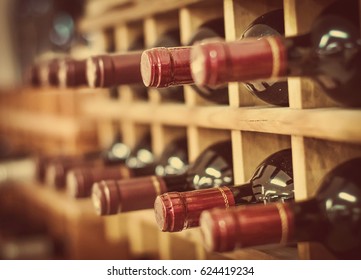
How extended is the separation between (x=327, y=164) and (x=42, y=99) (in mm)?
830

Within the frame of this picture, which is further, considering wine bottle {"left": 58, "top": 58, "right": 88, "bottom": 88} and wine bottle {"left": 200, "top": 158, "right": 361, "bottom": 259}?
wine bottle {"left": 58, "top": 58, "right": 88, "bottom": 88}

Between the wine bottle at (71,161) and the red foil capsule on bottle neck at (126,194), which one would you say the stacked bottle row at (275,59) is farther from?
the wine bottle at (71,161)

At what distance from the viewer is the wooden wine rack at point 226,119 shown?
51 centimetres

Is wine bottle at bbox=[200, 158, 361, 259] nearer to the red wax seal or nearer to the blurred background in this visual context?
the red wax seal

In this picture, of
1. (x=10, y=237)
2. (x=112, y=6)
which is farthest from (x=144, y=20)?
(x=10, y=237)

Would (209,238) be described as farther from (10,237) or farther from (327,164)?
(10,237)

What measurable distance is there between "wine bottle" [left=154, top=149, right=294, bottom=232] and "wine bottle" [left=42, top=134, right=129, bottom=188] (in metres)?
0.32

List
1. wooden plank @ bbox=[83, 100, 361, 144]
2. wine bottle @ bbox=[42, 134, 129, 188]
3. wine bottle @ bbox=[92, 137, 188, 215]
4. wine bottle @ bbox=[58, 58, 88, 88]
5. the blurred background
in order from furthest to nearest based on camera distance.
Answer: the blurred background
wine bottle @ bbox=[42, 134, 129, 188]
wine bottle @ bbox=[58, 58, 88, 88]
wine bottle @ bbox=[92, 137, 188, 215]
wooden plank @ bbox=[83, 100, 361, 144]

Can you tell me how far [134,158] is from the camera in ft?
2.84

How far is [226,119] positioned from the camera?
0.61 meters

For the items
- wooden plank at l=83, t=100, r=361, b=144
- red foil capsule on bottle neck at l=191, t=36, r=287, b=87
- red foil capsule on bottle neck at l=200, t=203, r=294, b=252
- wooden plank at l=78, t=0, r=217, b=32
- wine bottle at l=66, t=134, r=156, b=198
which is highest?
wooden plank at l=78, t=0, r=217, b=32

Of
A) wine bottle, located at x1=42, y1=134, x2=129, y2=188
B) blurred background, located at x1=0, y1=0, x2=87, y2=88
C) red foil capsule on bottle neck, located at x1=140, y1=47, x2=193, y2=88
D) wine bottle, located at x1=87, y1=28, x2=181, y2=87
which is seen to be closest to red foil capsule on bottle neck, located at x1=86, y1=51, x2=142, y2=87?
wine bottle, located at x1=87, y1=28, x2=181, y2=87

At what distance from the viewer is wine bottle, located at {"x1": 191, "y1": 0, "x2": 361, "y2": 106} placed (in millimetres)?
460

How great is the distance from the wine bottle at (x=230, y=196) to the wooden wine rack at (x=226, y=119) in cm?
3
